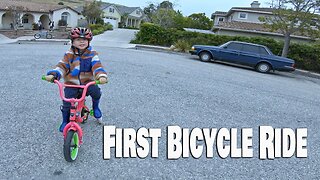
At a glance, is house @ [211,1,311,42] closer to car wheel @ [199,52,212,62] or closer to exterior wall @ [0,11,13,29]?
car wheel @ [199,52,212,62]

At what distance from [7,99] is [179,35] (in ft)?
48.2

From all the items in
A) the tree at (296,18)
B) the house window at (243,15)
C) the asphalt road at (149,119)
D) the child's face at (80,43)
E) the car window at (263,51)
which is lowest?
the asphalt road at (149,119)

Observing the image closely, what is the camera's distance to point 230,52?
12555 mm

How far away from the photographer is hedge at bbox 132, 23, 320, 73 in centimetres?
1434

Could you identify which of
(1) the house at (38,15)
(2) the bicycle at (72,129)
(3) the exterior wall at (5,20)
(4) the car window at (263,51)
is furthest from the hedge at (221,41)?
(3) the exterior wall at (5,20)

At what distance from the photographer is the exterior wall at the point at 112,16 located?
50.0 meters

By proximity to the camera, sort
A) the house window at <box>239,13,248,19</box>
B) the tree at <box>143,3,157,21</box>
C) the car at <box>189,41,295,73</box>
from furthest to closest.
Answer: the tree at <box>143,3,157,21</box> < the house window at <box>239,13,248,19</box> < the car at <box>189,41,295,73</box>

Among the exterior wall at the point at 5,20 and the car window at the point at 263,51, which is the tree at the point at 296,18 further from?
the exterior wall at the point at 5,20

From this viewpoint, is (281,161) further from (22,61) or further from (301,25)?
(301,25)

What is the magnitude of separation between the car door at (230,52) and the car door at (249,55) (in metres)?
0.21

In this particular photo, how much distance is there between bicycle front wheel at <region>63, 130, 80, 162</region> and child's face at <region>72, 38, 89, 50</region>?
102 cm

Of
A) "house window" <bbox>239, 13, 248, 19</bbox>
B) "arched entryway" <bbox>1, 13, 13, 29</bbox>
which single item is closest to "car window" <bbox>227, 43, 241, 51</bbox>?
"house window" <bbox>239, 13, 248, 19</bbox>

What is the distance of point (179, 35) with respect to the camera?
59.2ft

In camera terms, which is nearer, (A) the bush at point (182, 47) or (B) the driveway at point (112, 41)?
(A) the bush at point (182, 47)
